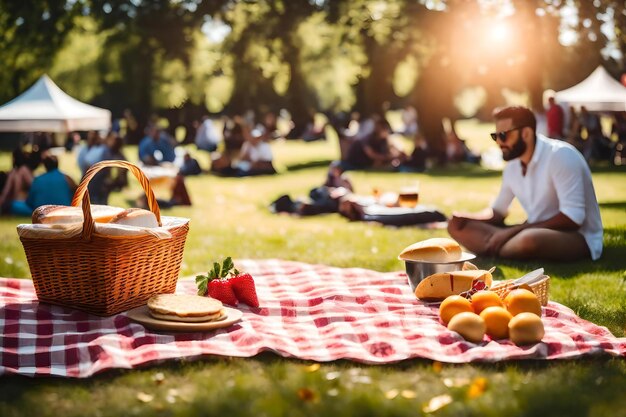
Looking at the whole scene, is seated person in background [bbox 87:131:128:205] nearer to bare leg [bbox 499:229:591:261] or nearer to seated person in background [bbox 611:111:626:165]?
bare leg [bbox 499:229:591:261]

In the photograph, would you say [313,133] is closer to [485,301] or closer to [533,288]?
[533,288]

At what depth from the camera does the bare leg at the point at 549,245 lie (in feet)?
23.7

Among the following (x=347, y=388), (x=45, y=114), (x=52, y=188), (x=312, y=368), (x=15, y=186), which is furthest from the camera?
(x=45, y=114)

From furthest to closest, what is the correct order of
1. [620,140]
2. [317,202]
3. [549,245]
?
1. [620,140]
2. [317,202]
3. [549,245]

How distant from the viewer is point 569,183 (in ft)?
23.3

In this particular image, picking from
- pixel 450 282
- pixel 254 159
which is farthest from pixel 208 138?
pixel 450 282

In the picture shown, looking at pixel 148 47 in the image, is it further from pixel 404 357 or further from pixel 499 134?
pixel 404 357

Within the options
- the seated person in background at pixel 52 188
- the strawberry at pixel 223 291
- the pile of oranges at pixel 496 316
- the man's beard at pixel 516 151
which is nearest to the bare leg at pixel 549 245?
the man's beard at pixel 516 151

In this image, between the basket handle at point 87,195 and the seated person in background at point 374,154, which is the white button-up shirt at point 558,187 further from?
the seated person in background at point 374,154

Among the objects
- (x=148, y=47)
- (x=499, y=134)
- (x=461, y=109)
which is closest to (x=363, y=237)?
(x=499, y=134)

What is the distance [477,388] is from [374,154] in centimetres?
1629

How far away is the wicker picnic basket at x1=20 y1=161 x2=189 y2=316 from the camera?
5000 millimetres

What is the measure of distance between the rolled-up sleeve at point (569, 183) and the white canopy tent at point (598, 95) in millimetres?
12041

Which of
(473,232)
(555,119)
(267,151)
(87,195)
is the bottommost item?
(267,151)
